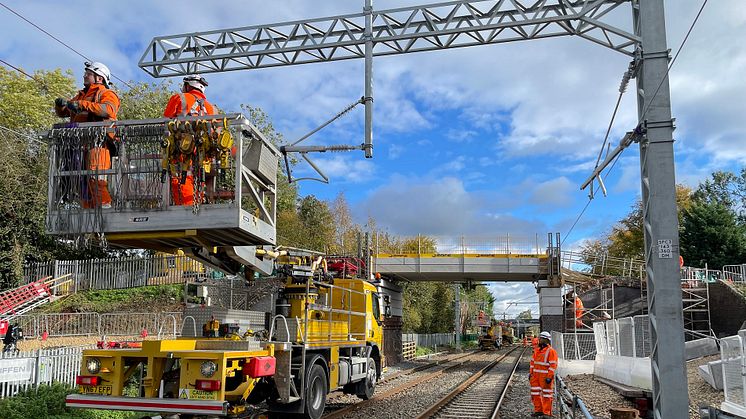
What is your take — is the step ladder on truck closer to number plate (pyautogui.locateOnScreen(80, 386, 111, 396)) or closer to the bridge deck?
number plate (pyautogui.locateOnScreen(80, 386, 111, 396))

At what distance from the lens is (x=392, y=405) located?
13.9 m

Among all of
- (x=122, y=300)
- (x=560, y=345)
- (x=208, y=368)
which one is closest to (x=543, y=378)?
(x=208, y=368)

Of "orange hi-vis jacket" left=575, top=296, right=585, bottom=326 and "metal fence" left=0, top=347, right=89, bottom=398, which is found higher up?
"orange hi-vis jacket" left=575, top=296, right=585, bottom=326

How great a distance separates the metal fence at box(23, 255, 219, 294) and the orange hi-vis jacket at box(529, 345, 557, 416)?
23.4 meters

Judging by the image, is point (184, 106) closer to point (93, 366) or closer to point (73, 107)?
point (73, 107)

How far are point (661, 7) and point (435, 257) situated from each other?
2296 centimetres

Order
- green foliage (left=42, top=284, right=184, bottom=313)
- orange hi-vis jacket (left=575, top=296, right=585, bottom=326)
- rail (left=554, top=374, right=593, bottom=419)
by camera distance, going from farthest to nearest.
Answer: green foliage (left=42, top=284, right=184, bottom=313) < orange hi-vis jacket (left=575, top=296, right=585, bottom=326) < rail (left=554, top=374, right=593, bottom=419)

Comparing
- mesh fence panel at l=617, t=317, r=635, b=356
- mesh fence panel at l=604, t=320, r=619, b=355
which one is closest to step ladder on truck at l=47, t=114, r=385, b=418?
mesh fence panel at l=617, t=317, r=635, b=356

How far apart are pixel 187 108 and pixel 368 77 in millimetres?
4168

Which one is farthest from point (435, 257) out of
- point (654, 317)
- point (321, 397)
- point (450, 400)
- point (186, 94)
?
point (186, 94)

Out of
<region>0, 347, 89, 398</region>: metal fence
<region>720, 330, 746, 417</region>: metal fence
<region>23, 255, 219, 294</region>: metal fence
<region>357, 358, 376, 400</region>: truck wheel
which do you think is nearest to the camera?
<region>720, 330, 746, 417</region>: metal fence

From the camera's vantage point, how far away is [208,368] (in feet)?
25.0

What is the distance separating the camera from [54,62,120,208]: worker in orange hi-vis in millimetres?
7184

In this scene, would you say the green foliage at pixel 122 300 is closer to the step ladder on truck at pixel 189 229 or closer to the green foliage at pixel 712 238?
the step ladder on truck at pixel 189 229
